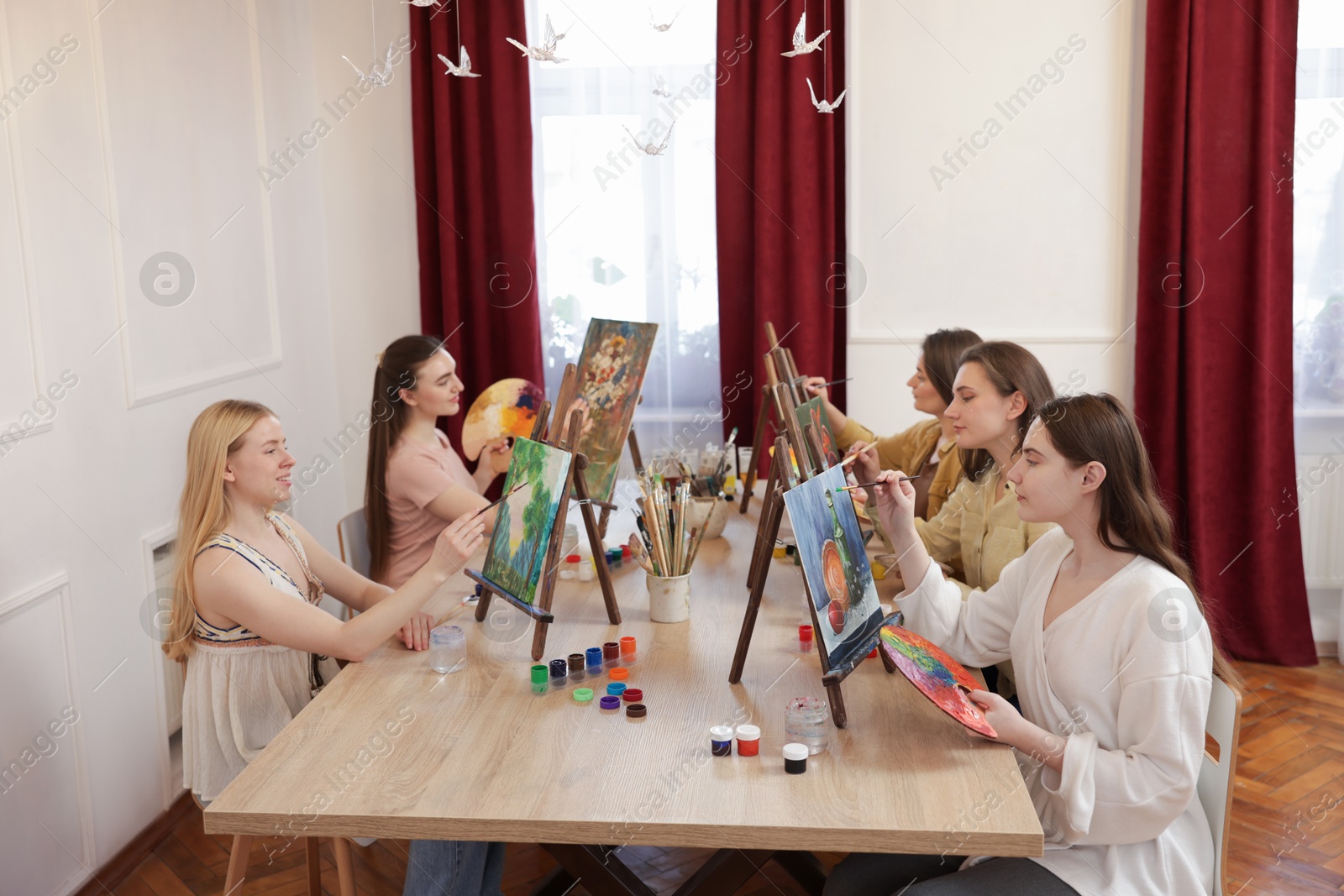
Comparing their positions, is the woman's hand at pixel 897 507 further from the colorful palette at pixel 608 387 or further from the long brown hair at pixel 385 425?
the long brown hair at pixel 385 425

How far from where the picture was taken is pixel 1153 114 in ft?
12.0

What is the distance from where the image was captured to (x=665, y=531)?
2.12 meters

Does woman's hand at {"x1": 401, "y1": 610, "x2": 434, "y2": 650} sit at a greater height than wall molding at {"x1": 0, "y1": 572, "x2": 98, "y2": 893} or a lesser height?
greater

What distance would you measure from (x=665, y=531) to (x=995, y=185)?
2337 millimetres

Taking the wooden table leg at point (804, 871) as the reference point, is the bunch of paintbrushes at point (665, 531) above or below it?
above

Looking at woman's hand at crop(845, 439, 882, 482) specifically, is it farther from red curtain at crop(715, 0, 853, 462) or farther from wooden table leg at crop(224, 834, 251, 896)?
wooden table leg at crop(224, 834, 251, 896)

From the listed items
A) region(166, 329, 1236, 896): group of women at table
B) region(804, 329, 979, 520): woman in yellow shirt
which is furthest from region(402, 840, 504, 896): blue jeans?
region(804, 329, 979, 520): woman in yellow shirt

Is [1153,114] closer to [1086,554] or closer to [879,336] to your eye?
[879,336]

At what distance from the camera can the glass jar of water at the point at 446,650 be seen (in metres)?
1.91

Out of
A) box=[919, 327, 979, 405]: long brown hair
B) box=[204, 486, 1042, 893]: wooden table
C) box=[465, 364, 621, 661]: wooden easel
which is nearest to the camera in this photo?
box=[204, 486, 1042, 893]: wooden table

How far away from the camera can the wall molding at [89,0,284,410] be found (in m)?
2.65

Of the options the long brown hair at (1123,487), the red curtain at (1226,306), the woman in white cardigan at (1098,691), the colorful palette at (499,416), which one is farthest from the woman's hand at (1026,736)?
the red curtain at (1226,306)

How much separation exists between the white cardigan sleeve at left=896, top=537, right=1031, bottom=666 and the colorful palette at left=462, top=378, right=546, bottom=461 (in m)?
1.56

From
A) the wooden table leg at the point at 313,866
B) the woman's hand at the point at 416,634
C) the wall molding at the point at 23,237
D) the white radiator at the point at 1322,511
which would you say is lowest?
the wooden table leg at the point at 313,866
